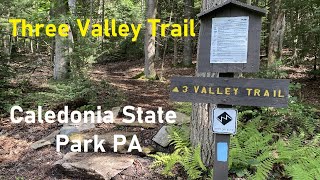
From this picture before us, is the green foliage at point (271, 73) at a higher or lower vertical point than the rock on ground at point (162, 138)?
higher

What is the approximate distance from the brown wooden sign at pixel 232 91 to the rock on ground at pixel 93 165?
6.79ft

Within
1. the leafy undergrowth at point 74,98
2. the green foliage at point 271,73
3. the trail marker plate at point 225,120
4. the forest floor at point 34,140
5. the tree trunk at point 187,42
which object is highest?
the tree trunk at point 187,42

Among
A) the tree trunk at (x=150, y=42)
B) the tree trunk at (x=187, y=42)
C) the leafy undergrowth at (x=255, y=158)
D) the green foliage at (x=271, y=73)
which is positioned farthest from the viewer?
the tree trunk at (x=187, y=42)

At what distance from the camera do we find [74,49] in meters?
9.21

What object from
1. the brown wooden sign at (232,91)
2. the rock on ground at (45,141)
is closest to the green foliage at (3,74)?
the rock on ground at (45,141)

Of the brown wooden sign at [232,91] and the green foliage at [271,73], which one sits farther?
the green foliage at [271,73]

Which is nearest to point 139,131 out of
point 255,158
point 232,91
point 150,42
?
point 255,158

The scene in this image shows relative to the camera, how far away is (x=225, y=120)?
341 cm

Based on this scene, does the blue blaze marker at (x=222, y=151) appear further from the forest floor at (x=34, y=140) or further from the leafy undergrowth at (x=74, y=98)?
the leafy undergrowth at (x=74, y=98)

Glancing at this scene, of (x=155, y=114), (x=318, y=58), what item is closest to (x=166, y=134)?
(x=155, y=114)

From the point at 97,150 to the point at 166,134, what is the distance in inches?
50.8

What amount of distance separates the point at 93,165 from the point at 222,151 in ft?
7.90

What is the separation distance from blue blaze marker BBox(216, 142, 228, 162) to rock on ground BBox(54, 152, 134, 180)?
2.02 metres

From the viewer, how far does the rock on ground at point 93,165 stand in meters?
4.90
